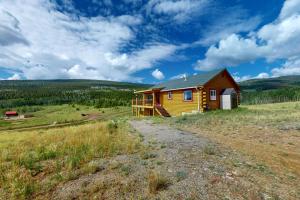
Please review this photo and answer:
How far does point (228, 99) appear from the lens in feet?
64.6

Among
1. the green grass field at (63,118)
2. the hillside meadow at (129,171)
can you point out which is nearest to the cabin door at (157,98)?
the green grass field at (63,118)

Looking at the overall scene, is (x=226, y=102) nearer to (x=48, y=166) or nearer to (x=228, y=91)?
(x=228, y=91)

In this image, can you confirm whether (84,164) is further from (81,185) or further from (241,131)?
(241,131)

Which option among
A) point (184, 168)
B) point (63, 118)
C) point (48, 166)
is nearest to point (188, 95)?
point (184, 168)

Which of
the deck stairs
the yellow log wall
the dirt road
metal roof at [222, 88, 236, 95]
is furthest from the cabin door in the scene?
the dirt road

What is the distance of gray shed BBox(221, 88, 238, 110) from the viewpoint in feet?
64.3

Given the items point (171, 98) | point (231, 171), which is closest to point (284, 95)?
point (171, 98)

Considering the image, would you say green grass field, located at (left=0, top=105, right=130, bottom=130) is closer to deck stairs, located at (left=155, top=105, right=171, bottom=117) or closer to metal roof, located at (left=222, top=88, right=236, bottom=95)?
deck stairs, located at (left=155, top=105, right=171, bottom=117)

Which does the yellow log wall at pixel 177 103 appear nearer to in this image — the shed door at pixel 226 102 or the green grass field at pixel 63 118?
the shed door at pixel 226 102

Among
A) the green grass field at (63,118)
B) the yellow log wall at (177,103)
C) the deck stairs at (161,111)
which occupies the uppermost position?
the yellow log wall at (177,103)

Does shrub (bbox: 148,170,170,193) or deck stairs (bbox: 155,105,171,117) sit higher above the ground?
deck stairs (bbox: 155,105,171,117)

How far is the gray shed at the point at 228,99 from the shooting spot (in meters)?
19.6

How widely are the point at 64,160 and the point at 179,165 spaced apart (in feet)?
11.0

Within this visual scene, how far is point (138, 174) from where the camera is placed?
432 centimetres
